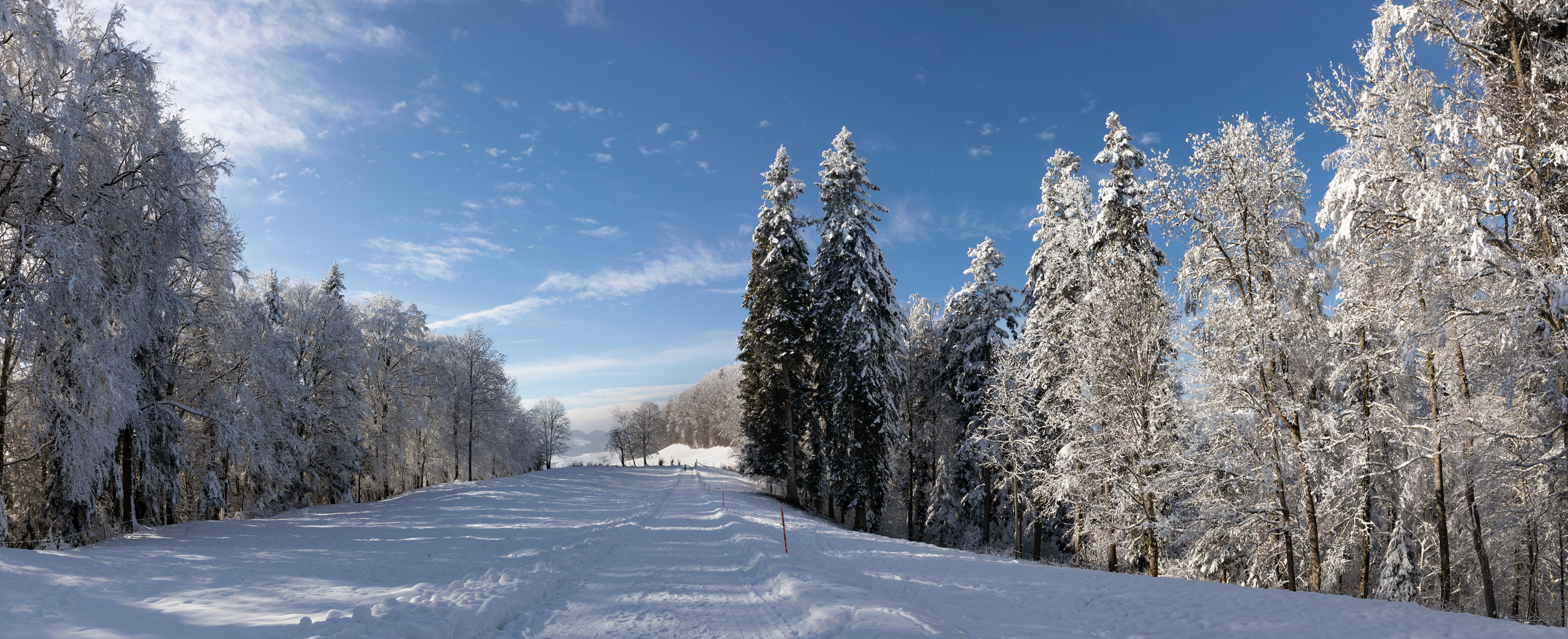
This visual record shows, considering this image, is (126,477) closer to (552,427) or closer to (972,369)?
(972,369)

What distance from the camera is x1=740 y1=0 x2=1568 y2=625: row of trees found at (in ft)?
30.8

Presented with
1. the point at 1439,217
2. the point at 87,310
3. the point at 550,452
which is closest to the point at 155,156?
the point at 87,310

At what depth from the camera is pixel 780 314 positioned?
2753 centimetres

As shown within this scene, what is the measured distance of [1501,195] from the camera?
29.5ft

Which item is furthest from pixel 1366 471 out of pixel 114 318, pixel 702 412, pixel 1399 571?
pixel 702 412

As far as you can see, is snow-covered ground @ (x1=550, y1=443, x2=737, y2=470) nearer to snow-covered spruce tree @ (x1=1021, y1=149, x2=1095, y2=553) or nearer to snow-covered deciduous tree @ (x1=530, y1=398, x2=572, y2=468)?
snow-covered deciduous tree @ (x1=530, y1=398, x2=572, y2=468)

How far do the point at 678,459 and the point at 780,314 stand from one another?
7211 cm

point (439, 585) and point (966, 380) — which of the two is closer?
point (439, 585)

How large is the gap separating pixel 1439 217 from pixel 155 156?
80.6ft

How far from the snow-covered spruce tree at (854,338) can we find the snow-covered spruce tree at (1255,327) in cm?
1173

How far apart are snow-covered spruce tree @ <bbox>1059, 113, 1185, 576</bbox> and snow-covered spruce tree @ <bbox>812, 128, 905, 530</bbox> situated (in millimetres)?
7813

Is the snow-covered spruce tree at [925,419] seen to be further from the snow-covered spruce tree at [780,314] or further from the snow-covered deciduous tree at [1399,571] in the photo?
the snow-covered deciduous tree at [1399,571]

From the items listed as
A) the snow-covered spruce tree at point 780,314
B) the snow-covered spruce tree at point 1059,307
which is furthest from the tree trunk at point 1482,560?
the snow-covered spruce tree at point 780,314

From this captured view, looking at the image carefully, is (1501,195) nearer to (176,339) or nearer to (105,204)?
(105,204)
